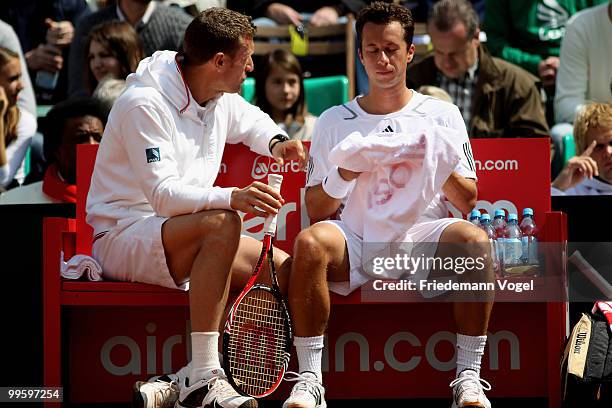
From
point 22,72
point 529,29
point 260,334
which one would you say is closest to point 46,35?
point 22,72

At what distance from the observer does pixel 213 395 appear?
4098 millimetres

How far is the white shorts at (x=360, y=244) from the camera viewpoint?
4.44m

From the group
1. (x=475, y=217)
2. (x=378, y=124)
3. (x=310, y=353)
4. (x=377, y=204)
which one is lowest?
(x=310, y=353)

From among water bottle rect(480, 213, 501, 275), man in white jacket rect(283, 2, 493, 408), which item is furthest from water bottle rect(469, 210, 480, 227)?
man in white jacket rect(283, 2, 493, 408)

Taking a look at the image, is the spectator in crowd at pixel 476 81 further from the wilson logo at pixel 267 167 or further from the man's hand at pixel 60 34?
the man's hand at pixel 60 34

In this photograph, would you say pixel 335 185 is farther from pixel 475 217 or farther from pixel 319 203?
pixel 475 217

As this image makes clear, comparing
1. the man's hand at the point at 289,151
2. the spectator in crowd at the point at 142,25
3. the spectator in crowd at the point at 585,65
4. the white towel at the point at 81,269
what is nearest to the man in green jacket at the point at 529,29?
the spectator in crowd at the point at 585,65

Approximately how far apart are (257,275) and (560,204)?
1.64m

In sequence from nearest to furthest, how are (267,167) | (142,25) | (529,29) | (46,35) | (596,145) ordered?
1. (267,167)
2. (596,145)
3. (142,25)
4. (529,29)
5. (46,35)

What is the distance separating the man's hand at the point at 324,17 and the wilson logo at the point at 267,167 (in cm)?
319

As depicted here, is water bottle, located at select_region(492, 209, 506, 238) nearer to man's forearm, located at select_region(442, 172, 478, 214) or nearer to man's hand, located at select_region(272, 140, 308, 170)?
man's forearm, located at select_region(442, 172, 478, 214)

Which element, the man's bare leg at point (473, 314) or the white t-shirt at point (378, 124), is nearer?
the man's bare leg at point (473, 314)

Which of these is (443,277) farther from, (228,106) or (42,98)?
(42,98)

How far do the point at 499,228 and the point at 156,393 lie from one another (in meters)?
1.58
